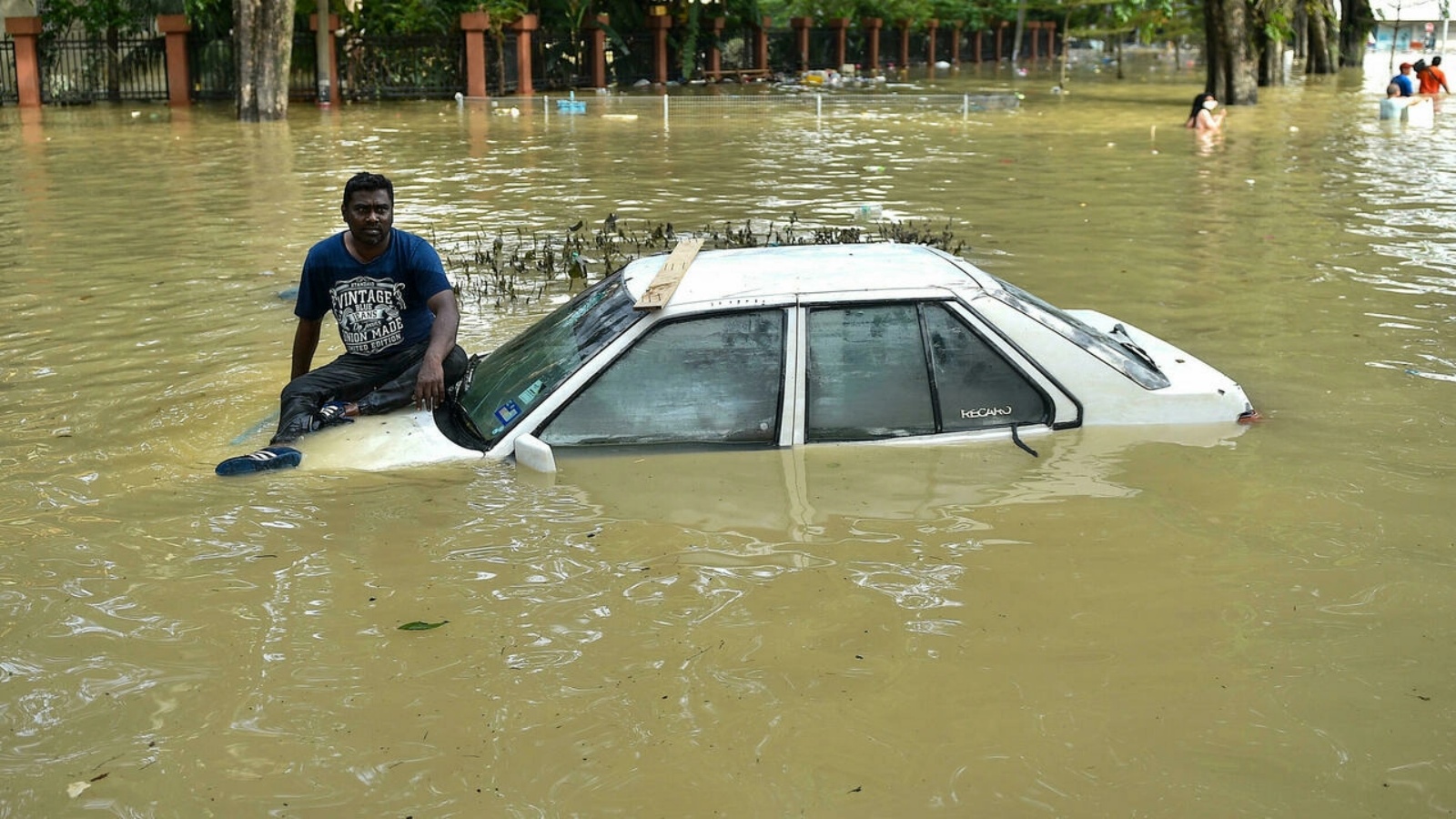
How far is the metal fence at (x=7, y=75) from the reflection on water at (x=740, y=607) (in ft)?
82.2

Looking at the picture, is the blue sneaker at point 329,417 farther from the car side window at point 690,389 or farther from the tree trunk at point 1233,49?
the tree trunk at point 1233,49

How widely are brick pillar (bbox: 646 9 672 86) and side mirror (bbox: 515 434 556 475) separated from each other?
37.7 m

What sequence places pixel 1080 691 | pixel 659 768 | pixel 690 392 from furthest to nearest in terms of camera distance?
pixel 690 392 < pixel 1080 691 < pixel 659 768

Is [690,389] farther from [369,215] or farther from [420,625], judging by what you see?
[369,215]

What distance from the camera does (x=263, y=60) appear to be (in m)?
28.4

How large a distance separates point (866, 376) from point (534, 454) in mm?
1394

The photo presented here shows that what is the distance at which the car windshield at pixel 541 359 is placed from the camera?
19.5 ft

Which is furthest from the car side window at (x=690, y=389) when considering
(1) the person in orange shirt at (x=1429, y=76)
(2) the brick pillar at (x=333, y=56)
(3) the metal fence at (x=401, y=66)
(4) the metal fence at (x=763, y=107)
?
(1) the person in orange shirt at (x=1429, y=76)

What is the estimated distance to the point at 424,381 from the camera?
6199 millimetres

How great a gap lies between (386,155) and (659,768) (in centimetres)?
1923

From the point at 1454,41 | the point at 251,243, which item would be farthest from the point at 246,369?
the point at 1454,41

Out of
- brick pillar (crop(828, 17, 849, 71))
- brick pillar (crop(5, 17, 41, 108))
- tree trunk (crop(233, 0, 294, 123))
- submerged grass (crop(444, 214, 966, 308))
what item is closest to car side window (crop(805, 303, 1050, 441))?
submerged grass (crop(444, 214, 966, 308))

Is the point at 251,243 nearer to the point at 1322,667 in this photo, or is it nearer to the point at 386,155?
the point at 386,155

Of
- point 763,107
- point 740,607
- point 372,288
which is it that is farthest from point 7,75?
point 740,607
